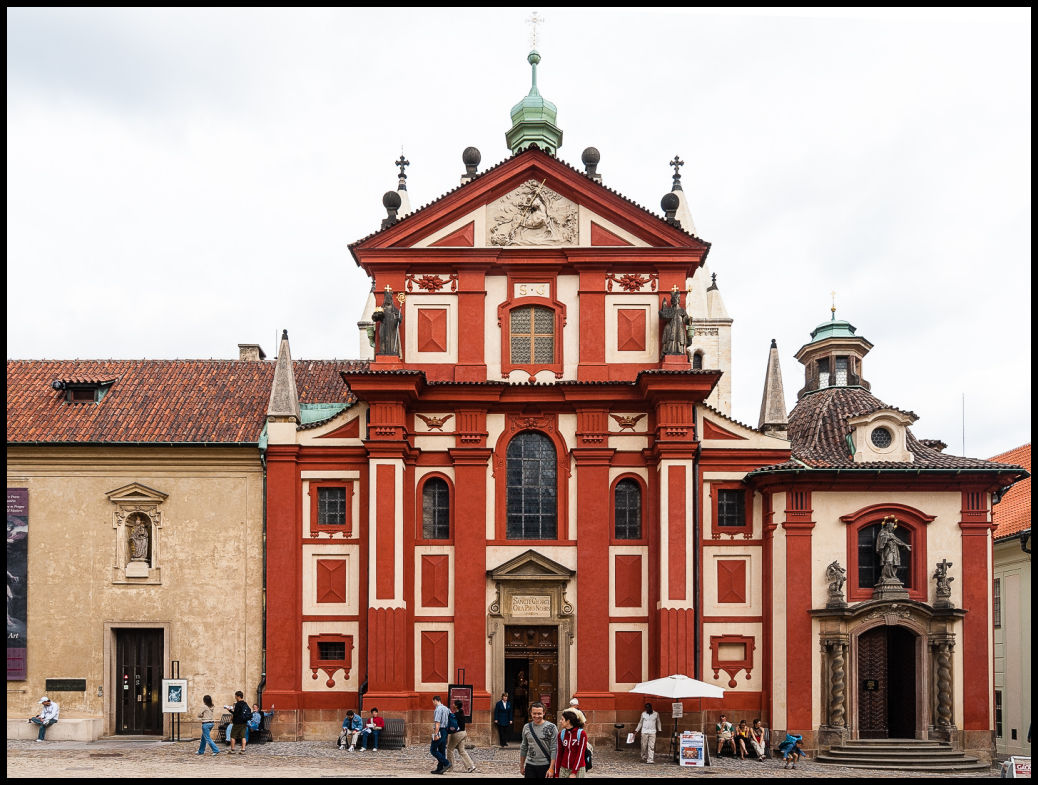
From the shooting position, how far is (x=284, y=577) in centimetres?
3212

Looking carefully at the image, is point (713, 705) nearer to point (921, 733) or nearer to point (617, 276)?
point (921, 733)

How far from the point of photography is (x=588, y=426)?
3284cm

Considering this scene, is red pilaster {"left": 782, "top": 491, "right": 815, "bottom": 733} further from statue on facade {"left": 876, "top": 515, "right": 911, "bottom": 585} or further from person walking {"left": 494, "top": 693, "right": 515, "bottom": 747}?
person walking {"left": 494, "top": 693, "right": 515, "bottom": 747}

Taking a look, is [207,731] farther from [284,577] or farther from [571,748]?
[571,748]

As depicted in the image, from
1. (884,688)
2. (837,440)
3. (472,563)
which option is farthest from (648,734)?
(837,440)

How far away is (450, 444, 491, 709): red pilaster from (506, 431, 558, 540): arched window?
0.83 meters

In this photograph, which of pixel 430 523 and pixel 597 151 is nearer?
pixel 430 523

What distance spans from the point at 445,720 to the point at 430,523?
7.67m

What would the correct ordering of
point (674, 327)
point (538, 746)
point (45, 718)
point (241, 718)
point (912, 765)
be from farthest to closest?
1. point (674, 327)
2. point (45, 718)
3. point (912, 765)
4. point (241, 718)
5. point (538, 746)

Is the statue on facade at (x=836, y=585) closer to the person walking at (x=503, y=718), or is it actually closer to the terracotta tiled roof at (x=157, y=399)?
the person walking at (x=503, y=718)

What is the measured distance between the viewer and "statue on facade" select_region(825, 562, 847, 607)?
31375 millimetres

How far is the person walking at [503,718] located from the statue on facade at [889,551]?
426 inches

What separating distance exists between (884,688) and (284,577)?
1695cm

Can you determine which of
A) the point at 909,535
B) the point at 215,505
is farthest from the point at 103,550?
the point at 909,535
